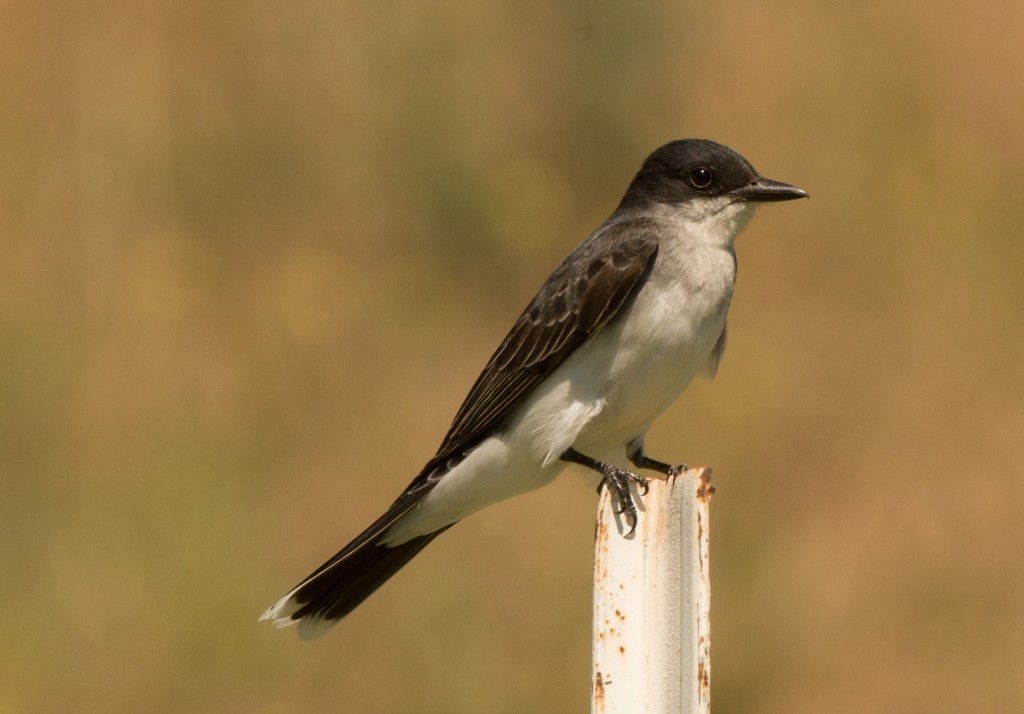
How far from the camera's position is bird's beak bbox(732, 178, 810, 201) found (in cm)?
581

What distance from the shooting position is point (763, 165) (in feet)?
33.6

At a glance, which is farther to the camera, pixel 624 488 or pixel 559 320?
pixel 559 320

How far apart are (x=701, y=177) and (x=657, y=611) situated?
296 centimetres

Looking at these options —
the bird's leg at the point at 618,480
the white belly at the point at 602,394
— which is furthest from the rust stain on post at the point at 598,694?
the white belly at the point at 602,394

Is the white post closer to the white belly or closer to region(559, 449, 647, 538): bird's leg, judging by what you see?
region(559, 449, 647, 538): bird's leg

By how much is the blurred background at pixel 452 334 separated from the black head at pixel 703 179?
1.87 m

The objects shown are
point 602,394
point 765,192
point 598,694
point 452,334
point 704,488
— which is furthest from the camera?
point 452,334

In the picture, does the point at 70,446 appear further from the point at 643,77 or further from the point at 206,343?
the point at 643,77

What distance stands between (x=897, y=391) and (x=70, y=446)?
475 centimetres

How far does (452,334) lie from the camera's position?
9273 mm

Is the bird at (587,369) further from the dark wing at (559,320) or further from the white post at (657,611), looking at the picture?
the white post at (657,611)

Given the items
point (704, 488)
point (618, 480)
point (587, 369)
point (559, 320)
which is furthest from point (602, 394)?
point (704, 488)

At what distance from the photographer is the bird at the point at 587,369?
5.43m

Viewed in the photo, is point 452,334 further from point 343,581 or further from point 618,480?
point 618,480
